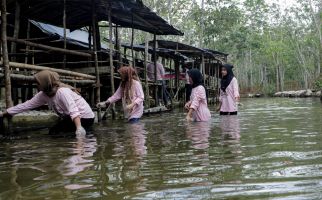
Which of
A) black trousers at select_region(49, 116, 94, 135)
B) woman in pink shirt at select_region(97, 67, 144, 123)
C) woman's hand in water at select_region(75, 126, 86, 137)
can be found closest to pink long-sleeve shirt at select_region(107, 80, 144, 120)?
woman in pink shirt at select_region(97, 67, 144, 123)

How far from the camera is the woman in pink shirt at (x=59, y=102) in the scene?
5.48m

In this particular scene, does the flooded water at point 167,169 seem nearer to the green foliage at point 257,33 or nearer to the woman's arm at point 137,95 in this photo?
the woman's arm at point 137,95

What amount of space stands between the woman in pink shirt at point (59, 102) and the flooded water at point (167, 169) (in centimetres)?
63

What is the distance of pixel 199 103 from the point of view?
25.4 feet

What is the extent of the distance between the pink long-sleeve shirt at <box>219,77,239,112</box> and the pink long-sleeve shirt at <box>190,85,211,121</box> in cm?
142

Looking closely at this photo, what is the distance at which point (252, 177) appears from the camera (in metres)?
2.65

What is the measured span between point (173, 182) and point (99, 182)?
1.53ft

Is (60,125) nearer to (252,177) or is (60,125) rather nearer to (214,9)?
(252,177)

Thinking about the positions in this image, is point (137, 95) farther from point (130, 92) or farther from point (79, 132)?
point (79, 132)

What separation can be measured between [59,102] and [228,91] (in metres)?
4.51

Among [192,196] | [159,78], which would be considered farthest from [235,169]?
[159,78]

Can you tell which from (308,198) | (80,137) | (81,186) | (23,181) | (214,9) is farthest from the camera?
(214,9)

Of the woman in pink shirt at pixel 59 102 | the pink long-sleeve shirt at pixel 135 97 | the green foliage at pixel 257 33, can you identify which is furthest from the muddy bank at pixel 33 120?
the green foliage at pixel 257 33

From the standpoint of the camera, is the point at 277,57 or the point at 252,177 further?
the point at 277,57
